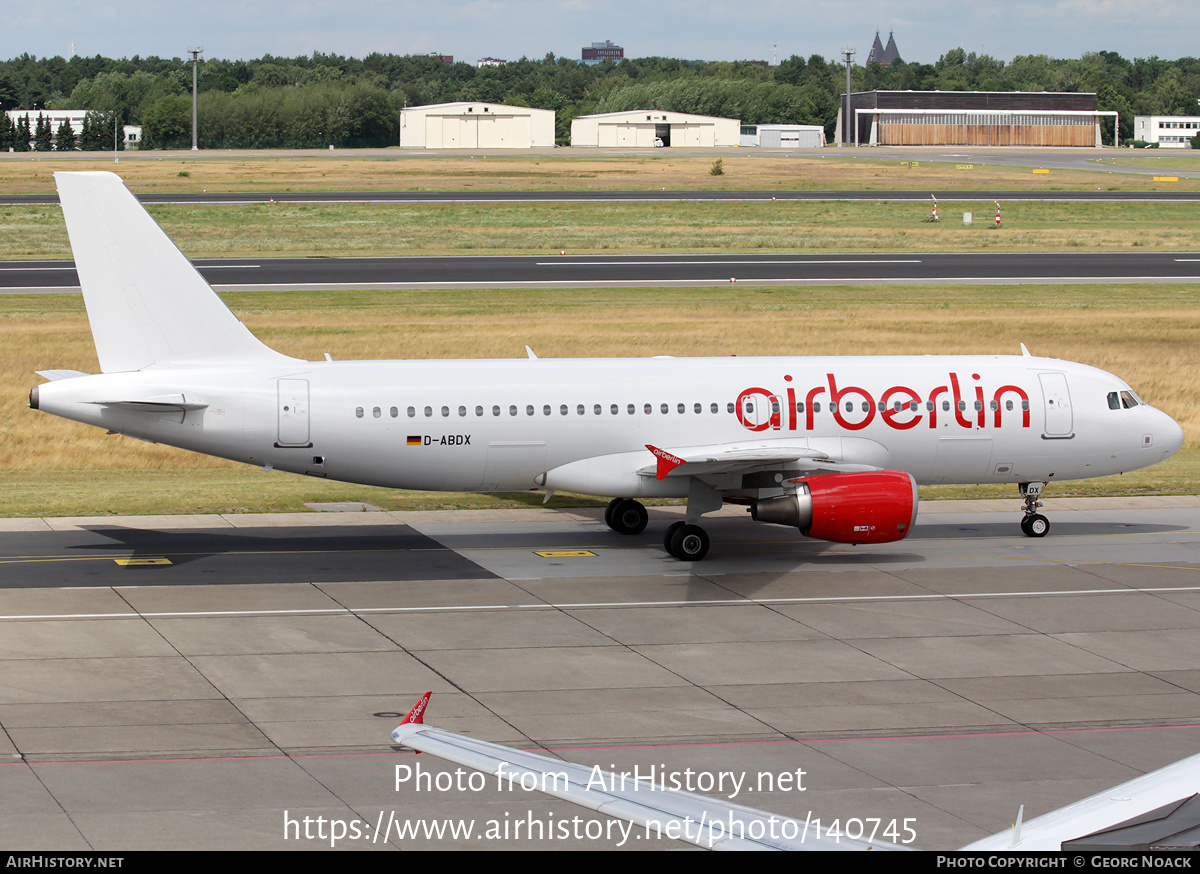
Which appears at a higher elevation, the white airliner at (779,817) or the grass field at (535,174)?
the grass field at (535,174)

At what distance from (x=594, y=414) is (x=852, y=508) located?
6.28 m

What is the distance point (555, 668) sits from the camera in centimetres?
2262

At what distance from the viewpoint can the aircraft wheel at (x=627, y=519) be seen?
3319 centimetres

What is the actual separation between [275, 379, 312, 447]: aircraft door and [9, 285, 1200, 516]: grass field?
6656 mm

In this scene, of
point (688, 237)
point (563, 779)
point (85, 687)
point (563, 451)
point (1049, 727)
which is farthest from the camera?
point (688, 237)

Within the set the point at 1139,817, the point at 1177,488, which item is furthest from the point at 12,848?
the point at 1177,488

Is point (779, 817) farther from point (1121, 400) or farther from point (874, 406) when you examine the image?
point (1121, 400)

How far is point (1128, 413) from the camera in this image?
3250 cm

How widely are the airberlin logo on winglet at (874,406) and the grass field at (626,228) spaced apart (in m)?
59.1

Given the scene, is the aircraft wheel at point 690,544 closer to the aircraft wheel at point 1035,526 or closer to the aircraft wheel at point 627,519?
the aircraft wheel at point 627,519

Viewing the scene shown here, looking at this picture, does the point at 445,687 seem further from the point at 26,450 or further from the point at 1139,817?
the point at 26,450

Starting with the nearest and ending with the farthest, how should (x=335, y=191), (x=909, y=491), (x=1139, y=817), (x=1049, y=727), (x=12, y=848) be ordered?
(x=1139, y=817) < (x=12, y=848) < (x=1049, y=727) < (x=909, y=491) < (x=335, y=191)

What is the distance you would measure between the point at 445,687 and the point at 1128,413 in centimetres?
1918

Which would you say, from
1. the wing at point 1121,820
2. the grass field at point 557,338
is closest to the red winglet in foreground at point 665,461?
the grass field at point 557,338
